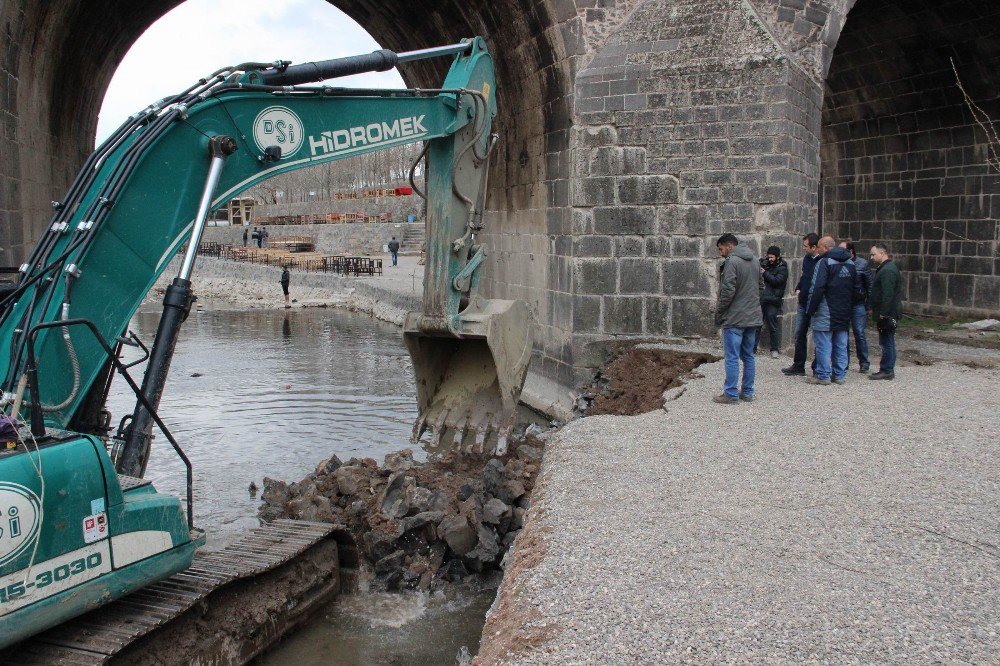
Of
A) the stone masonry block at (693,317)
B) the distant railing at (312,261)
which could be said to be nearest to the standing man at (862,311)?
the stone masonry block at (693,317)

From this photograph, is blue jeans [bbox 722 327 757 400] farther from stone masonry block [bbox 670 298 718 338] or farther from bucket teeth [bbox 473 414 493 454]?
stone masonry block [bbox 670 298 718 338]

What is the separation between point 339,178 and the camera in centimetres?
7531

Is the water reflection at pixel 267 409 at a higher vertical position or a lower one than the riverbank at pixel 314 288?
lower

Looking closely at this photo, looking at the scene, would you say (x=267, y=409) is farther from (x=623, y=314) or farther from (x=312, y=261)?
(x=312, y=261)

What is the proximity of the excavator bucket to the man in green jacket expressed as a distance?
3.69m

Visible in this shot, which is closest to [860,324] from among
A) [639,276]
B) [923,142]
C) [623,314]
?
[639,276]

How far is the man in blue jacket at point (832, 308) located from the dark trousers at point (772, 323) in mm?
1439

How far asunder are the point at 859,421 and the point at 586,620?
14.3ft

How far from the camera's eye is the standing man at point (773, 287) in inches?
406

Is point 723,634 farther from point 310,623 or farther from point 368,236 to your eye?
point 368,236

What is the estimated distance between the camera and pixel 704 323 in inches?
415

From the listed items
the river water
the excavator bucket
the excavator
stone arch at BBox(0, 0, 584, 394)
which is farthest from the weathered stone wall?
the excavator

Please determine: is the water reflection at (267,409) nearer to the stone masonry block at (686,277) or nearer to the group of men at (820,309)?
the stone masonry block at (686,277)

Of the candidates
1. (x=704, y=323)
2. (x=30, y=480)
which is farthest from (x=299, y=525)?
(x=704, y=323)
